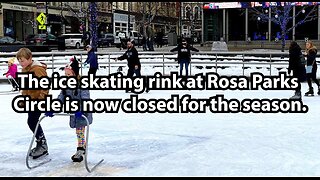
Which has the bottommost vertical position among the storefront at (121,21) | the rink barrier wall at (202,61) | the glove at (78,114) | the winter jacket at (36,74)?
the glove at (78,114)

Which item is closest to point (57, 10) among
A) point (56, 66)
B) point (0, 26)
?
point (0, 26)

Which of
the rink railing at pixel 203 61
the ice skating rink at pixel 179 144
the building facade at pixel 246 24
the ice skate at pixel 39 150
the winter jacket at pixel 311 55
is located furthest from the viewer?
the building facade at pixel 246 24

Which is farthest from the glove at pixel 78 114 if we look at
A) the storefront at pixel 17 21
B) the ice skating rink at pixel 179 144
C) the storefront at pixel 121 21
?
the storefront at pixel 121 21

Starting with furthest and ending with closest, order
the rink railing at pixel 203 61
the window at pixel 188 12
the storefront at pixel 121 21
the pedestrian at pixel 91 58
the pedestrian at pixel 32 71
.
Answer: the window at pixel 188 12
the storefront at pixel 121 21
the rink railing at pixel 203 61
the pedestrian at pixel 91 58
the pedestrian at pixel 32 71

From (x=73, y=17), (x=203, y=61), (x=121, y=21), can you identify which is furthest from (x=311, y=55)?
(x=121, y=21)

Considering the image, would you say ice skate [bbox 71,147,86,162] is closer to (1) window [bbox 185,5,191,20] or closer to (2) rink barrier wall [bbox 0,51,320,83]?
(2) rink barrier wall [bbox 0,51,320,83]

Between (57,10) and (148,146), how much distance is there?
1801 inches

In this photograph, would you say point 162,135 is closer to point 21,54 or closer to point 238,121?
point 238,121

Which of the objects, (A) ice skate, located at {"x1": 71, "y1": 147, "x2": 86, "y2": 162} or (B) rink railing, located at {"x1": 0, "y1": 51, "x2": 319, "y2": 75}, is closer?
(A) ice skate, located at {"x1": 71, "y1": 147, "x2": 86, "y2": 162}

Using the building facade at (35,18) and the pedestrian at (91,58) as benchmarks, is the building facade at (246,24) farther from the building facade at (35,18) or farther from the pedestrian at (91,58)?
the pedestrian at (91,58)

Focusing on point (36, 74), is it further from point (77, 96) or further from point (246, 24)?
point (246, 24)

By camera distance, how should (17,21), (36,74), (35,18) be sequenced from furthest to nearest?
1. (35,18)
2. (17,21)
3. (36,74)

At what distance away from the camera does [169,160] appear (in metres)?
6.69

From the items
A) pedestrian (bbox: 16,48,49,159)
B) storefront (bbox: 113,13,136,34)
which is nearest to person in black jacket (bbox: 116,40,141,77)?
pedestrian (bbox: 16,48,49,159)
